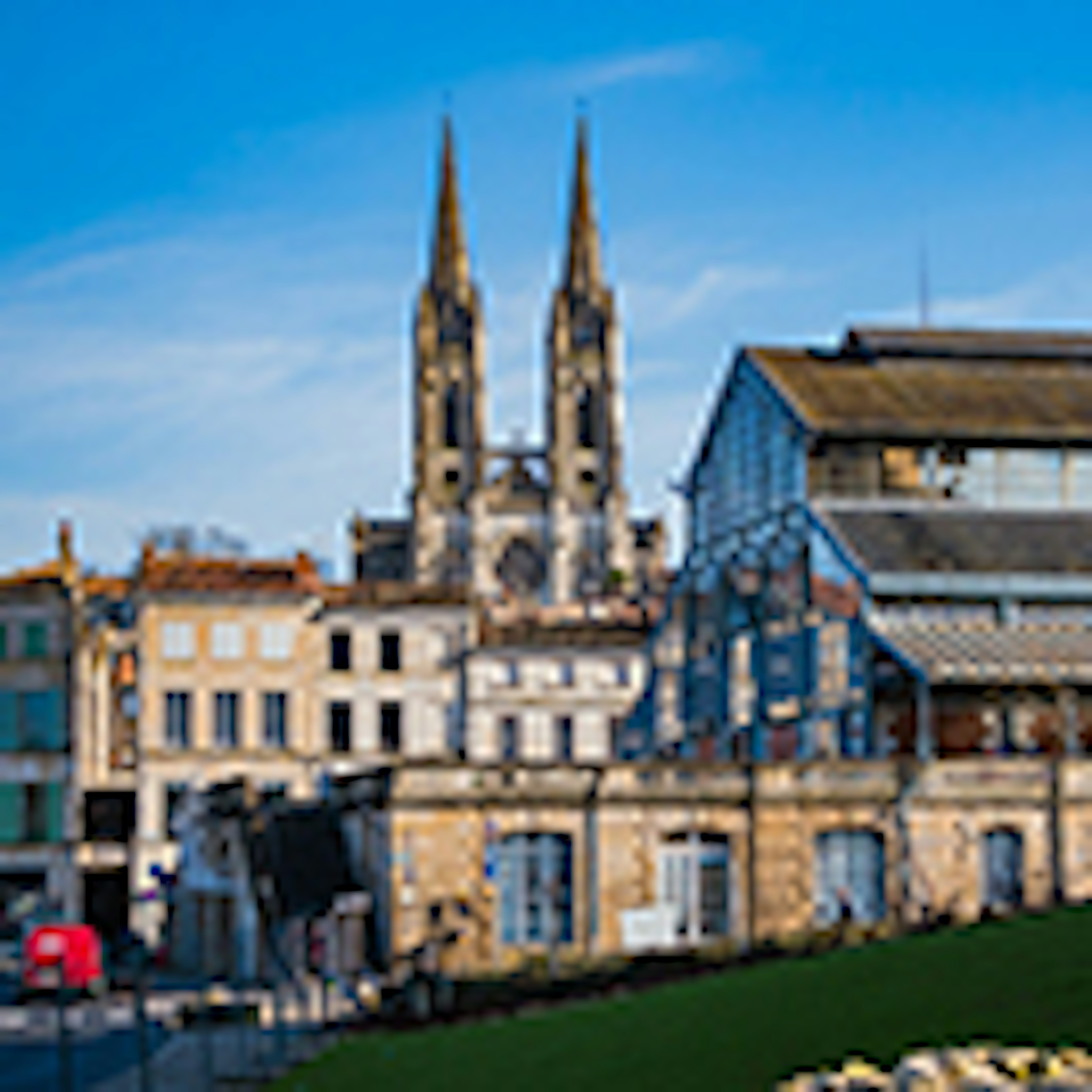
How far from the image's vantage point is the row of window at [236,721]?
80.6 metres

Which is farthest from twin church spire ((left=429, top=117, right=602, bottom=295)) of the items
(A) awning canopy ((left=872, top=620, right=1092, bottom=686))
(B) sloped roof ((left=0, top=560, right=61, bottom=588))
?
(A) awning canopy ((left=872, top=620, right=1092, bottom=686))

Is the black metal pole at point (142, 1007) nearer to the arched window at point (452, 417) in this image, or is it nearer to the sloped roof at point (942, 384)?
the sloped roof at point (942, 384)

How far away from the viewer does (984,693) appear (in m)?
49.5

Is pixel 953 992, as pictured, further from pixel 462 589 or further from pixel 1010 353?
pixel 462 589

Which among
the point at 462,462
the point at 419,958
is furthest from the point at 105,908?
the point at 462,462

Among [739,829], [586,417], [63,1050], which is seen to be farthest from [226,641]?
[586,417]

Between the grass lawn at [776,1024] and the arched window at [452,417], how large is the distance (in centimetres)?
13687

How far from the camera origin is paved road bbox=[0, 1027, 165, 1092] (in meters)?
37.7

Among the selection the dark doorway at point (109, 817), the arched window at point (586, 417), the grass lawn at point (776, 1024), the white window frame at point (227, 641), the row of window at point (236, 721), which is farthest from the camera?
the arched window at point (586, 417)

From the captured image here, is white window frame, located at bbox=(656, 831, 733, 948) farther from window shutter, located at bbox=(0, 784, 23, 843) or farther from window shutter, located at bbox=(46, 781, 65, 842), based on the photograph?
window shutter, located at bbox=(0, 784, 23, 843)

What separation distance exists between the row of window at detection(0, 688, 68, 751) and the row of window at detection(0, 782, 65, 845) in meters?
1.25

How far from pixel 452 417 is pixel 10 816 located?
9709 cm

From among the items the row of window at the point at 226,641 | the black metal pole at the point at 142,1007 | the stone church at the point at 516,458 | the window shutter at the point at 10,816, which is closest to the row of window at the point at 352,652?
the row of window at the point at 226,641

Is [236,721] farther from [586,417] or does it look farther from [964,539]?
[586,417]
